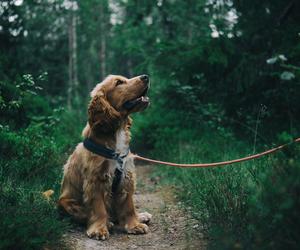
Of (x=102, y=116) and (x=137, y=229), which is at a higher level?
(x=102, y=116)

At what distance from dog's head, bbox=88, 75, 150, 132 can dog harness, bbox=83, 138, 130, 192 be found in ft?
0.66

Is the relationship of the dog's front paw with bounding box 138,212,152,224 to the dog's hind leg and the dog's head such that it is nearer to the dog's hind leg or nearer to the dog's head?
the dog's hind leg

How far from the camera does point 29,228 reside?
12.6 feet

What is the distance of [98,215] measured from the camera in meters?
4.87

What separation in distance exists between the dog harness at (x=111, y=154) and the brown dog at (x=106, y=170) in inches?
0.9

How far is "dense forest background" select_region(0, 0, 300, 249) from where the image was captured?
351cm

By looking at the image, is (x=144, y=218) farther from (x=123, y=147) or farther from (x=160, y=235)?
(x=123, y=147)

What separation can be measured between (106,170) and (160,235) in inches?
38.5

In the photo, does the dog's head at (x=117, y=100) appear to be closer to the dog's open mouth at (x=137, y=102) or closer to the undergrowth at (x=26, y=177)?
the dog's open mouth at (x=137, y=102)

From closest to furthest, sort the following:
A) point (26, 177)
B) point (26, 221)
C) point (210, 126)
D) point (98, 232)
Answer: point (26, 221) < point (98, 232) < point (26, 177) < point (210, 126)

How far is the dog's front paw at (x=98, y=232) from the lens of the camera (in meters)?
4.75

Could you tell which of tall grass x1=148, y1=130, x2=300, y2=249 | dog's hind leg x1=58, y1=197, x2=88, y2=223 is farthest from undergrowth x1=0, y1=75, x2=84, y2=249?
tall grass x1=148, y1=130, x2=300, y2=249


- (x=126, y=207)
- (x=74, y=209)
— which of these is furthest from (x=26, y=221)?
(x=126, y=207)

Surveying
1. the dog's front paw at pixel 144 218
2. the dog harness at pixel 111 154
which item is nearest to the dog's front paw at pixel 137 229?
the dog's front paw at pixel 144 218
